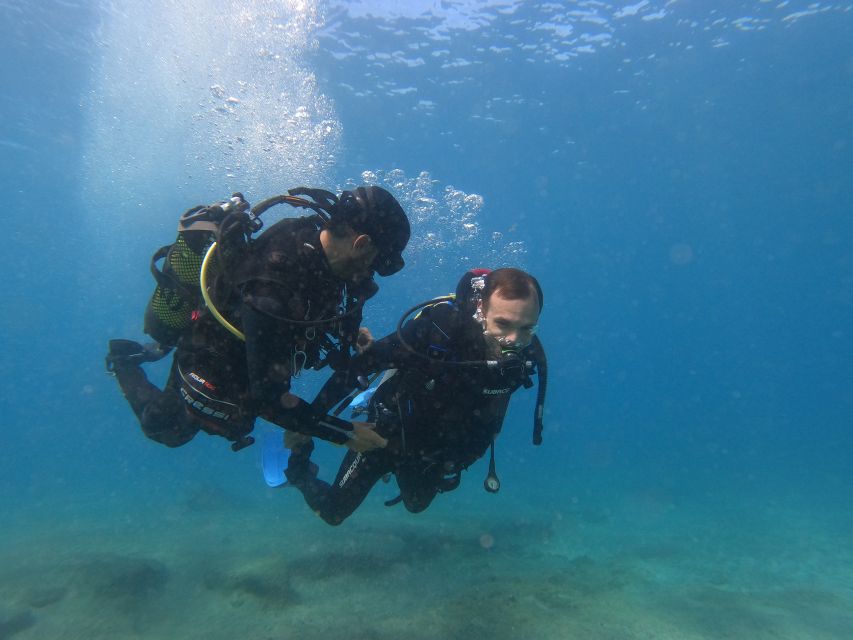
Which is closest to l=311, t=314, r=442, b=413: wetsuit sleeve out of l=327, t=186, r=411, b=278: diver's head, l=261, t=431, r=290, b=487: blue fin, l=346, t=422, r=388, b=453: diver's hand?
l=346, t=422, r=388, b=453: diver's hand

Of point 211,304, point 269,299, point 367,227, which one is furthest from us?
point 367,227

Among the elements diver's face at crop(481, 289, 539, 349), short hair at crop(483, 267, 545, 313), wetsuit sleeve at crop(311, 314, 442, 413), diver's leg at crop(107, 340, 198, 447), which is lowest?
diver's leg at crop(107, 340, 198, 447)

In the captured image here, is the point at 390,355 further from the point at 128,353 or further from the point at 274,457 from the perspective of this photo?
the point at 128,353

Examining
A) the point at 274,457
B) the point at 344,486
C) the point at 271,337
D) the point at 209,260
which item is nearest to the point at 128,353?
the point at 274,457

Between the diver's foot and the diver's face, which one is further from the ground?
the diver's face

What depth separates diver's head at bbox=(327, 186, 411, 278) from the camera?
136 inches

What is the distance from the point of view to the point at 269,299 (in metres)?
2.96

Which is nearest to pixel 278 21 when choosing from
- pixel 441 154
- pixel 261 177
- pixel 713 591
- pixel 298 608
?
pixel 261 177

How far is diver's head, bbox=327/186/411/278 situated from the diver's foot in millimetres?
3244

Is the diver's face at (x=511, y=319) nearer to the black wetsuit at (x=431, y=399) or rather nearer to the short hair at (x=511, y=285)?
the short hair at (x=511, y=285)

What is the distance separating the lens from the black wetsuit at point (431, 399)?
4.24 m

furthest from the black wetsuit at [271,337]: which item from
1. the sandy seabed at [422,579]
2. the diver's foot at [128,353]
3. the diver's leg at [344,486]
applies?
the sandy seabed at [422,579]

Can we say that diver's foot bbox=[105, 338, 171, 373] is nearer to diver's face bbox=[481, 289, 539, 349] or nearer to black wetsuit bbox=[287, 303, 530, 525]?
black wetsuit bbox=[287, 303, 530, 525]

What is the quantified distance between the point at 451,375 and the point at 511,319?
0.81 meters
